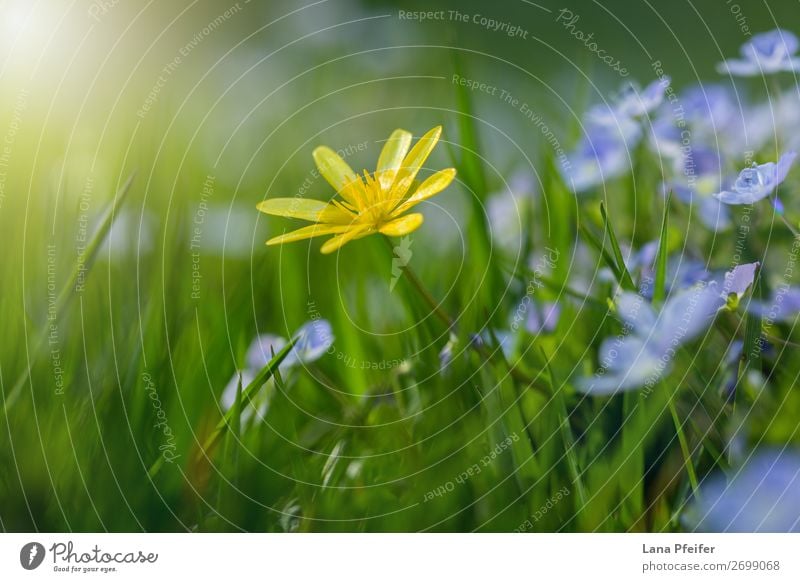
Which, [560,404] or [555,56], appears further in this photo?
[555,56]

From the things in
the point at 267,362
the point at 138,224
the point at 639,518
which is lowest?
the point at 639,518

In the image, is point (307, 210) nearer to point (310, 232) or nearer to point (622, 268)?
point (310, 232)

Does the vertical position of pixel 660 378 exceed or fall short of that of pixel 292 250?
it falls short

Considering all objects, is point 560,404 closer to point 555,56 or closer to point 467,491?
point 467,491

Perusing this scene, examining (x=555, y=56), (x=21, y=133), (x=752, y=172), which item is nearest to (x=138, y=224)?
(x=21, y=133)

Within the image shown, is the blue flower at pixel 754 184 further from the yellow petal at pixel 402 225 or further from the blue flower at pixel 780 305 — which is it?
the yellow petal at pixel 402 225
